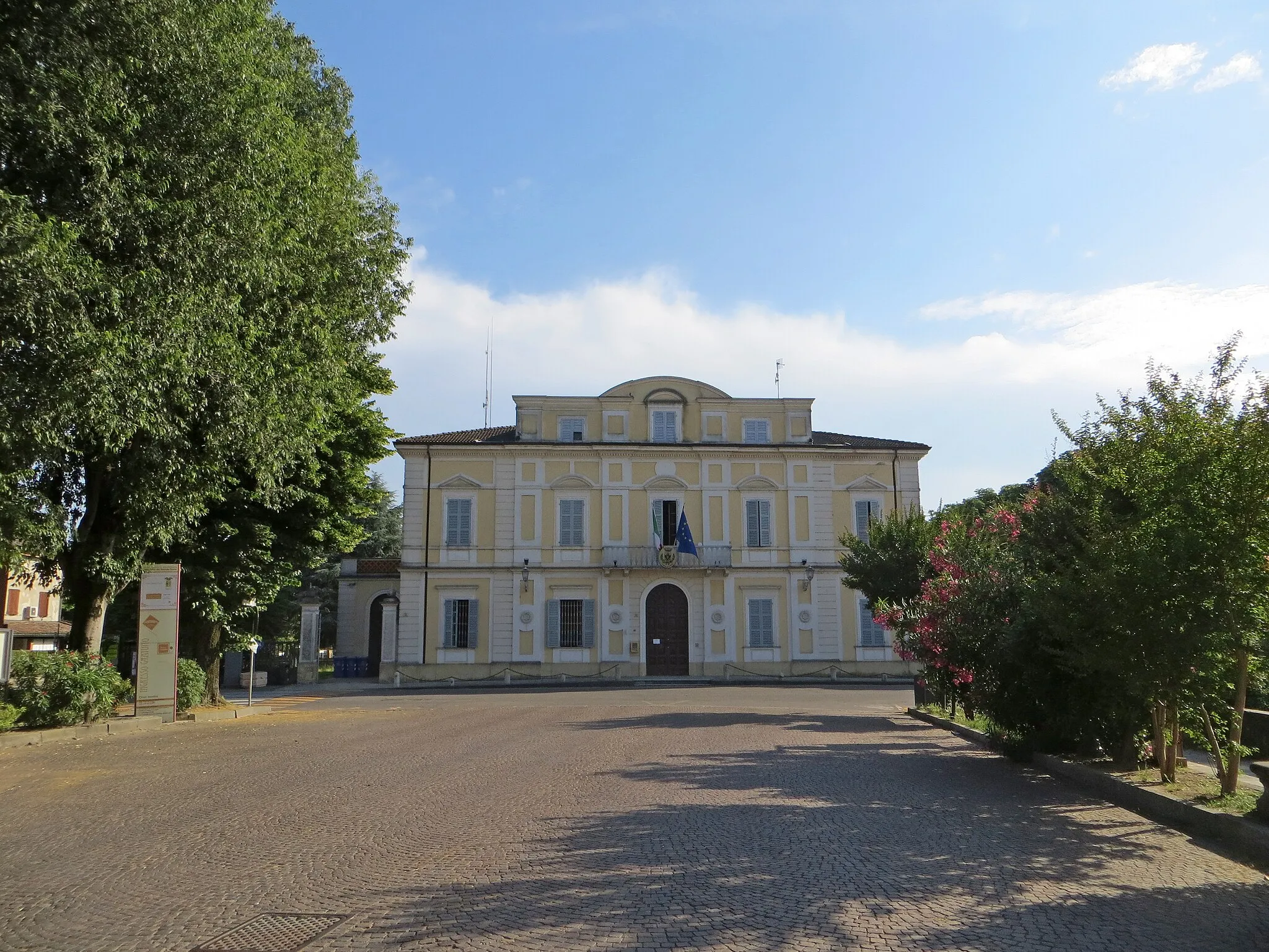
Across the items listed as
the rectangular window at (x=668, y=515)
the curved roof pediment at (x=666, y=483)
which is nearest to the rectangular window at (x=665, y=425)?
the curved roof pediment at (x=666, y=483)

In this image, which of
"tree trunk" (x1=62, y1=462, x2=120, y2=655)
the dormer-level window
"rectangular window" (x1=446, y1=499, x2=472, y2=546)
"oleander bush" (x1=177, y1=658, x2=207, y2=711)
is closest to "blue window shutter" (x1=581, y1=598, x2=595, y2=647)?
"rectangular window" (x1=446, y1=499, x2=472, y2=546)

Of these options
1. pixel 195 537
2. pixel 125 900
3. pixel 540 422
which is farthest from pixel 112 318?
pixel 540 422

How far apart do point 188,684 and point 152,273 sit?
10.1m

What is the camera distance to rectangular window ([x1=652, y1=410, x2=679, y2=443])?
136ft

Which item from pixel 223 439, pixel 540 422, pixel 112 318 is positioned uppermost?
pixel 540 422

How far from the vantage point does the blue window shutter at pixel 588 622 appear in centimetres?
3937

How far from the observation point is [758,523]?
40.7m

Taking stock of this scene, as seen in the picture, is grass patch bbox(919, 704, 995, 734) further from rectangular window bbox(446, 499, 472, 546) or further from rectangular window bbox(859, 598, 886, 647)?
rectangular window bbox(446, 499, 472, 546)

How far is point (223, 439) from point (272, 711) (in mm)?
9201

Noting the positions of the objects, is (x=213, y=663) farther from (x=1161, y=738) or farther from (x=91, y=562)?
(x=1161, y=738)

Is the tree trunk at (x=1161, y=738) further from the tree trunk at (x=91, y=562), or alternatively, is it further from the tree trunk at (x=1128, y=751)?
the tree trunk at (x=91, y=562)

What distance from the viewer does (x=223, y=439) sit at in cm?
1616

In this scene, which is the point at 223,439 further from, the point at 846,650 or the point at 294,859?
the point at 846,650

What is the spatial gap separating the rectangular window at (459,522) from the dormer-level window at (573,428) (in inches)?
185
